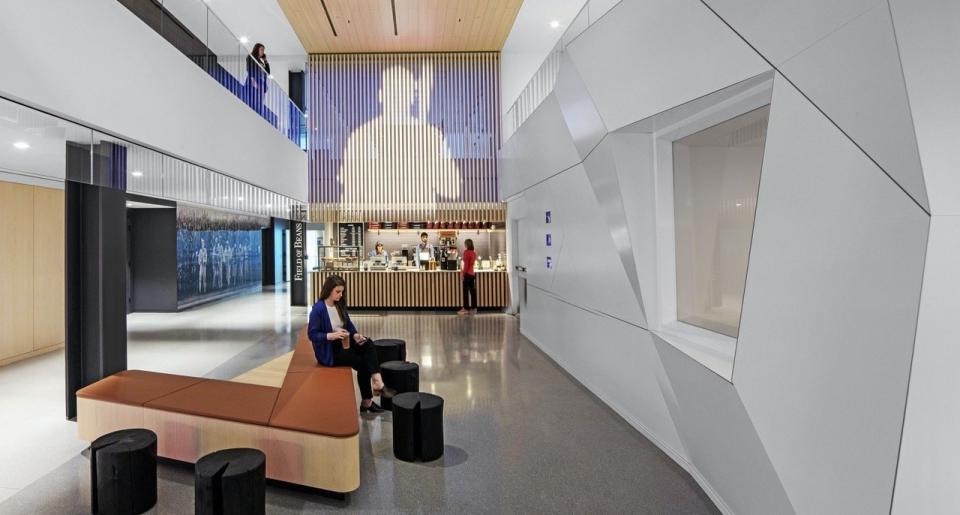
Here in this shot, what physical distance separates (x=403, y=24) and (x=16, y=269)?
26.2ft

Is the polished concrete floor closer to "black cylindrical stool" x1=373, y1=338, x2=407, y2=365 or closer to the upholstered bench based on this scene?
the upholstered bench

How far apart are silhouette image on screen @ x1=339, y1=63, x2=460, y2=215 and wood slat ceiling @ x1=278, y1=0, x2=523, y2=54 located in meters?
0.95

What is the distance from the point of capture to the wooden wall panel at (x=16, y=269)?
7.07 meters

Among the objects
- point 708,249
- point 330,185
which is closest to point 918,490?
point 708,249

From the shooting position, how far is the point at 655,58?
139 inches

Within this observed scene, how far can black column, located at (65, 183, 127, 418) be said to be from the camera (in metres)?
4.80

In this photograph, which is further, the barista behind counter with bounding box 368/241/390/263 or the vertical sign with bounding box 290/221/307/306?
the vertical sign with bounding box 290/221/307/306

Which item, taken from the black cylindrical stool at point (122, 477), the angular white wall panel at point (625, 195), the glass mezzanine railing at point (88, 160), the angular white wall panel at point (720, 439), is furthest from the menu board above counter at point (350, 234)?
the angular white wall panel at point (720, 439)

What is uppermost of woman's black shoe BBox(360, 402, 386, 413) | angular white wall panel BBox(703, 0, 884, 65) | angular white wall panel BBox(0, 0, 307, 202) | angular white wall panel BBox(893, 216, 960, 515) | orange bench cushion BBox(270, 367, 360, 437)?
angular white wall panel BBox(0, 0, 307, 202)

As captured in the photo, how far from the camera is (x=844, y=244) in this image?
2.01 meters

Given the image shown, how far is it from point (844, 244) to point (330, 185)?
38.3 feet

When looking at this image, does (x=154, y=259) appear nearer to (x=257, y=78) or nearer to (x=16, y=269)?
(x=16, y=269)

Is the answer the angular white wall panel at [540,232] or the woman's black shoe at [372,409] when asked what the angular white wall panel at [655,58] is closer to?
the angular white wall panel at [540,232]

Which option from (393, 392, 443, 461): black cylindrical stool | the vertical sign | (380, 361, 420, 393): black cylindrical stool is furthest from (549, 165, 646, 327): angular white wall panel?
the vertical sign
